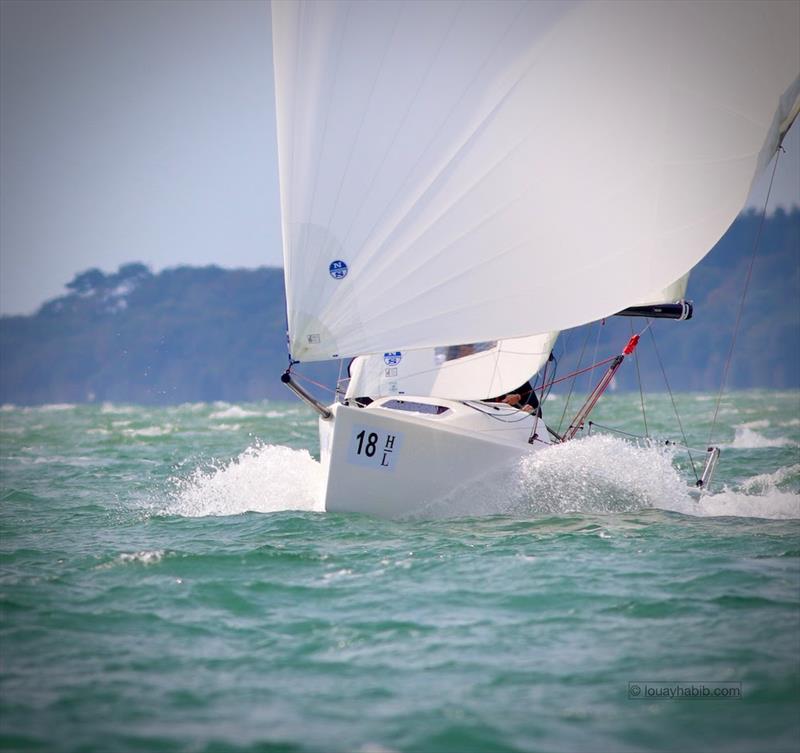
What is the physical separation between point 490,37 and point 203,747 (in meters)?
5.90

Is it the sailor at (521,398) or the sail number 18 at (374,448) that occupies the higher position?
the sailor at (521,398)

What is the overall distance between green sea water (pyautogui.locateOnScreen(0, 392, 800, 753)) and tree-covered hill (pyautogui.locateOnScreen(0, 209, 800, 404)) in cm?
10820

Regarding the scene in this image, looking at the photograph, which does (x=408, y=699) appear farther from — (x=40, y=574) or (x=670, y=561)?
(x=40, y=574)

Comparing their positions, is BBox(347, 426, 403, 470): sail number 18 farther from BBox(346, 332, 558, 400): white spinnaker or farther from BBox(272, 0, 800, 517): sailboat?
BBox(346, 332, 558, 400): white spinnaker

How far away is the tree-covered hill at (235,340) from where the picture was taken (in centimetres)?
12825

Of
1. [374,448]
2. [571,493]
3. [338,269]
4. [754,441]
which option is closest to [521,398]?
[571,493]

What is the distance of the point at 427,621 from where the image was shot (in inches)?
221

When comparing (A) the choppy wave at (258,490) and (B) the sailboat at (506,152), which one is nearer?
(B) the sailboat at (506,152)

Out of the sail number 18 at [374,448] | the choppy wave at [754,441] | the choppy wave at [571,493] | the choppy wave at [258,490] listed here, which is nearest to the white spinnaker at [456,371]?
the choppy wave at [258,490]

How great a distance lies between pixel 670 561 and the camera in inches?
267

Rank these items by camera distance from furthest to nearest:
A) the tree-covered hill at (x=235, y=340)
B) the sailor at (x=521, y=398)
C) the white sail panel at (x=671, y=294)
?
the tree-covered hill at (x=235, y=340) → the sailor at (x=521, y=398) → the white sail panel at (x=671, y=294)

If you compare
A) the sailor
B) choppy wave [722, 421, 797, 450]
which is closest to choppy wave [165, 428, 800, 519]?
the sailor

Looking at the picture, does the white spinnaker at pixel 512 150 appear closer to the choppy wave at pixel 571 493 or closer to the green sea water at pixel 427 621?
the choppy wave at pixel 571 493

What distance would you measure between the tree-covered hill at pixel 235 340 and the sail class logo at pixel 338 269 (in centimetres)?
10856
